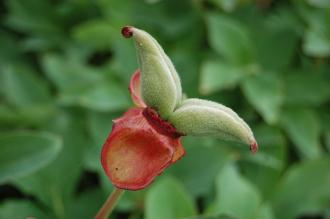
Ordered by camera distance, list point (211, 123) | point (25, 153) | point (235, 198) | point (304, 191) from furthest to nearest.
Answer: point (304, 191)
point (235, 198)
point (25, 153)
point (211, 123)

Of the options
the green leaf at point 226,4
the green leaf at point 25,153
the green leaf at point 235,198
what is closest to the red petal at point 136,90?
the green leaf at point 25,153

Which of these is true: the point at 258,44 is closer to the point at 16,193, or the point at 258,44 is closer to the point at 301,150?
the point at 301,150

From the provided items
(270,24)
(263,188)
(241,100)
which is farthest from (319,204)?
(270,24)

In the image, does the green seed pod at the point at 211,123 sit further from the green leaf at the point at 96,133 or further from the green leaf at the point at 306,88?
the green leaf at the point at 306,88

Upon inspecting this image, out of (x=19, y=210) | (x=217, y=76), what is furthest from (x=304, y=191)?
(x=19, y=210)

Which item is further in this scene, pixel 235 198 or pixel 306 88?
pixel 306 88

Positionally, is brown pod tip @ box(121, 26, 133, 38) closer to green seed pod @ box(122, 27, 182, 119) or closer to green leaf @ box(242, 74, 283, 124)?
green seed pod @ box(122, 27, 182, 119)

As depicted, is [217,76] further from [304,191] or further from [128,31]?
[128,31]
